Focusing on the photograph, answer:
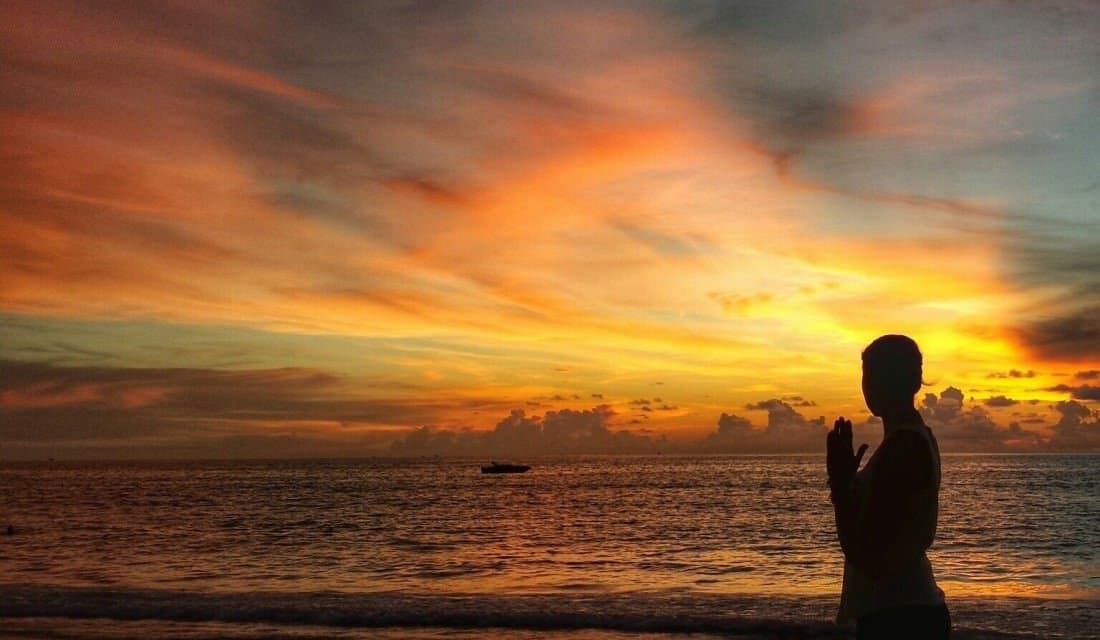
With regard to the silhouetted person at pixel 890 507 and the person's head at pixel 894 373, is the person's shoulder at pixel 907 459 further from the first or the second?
the person's head at pixel 894 373

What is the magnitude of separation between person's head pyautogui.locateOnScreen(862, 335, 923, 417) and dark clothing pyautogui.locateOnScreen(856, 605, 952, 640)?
606mm

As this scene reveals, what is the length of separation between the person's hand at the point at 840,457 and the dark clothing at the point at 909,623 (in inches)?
18.8

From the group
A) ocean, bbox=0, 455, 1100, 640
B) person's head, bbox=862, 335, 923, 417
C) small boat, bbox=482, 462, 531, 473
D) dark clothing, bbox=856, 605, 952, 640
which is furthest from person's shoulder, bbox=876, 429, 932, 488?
small boat, bbox=482, 462, 531, 473

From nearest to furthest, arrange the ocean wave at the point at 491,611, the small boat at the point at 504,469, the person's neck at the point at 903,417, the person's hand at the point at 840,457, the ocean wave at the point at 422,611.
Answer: the person's hand at the point at 840,457, the person's neck at the point at 903,417, the ocean wave at the point at 491,611, the ocean wave at the point at 422,611, the small boat at the point at 504,469

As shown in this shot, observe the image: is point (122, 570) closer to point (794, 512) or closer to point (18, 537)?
point (18, 537)

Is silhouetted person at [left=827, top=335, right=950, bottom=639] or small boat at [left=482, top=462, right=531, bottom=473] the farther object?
small boat at [left=482, top=462, right=531, bottom=473]

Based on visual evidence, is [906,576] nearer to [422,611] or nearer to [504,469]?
[422,611]

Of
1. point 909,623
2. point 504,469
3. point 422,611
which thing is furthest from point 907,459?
point 504,469

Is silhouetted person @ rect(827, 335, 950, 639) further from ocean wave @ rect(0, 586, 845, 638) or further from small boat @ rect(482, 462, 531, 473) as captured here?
small boat @ rect(482, 462, 531, 473)

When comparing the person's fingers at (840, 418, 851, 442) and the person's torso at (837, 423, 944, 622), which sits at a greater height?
the person's fingers at (840, 418, 851, 442)

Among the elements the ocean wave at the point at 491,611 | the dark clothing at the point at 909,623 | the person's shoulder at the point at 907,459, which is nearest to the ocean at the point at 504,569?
the ocean wave at the point at 491,611

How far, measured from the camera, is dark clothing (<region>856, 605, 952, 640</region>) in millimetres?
3143

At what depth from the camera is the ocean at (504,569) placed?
1894 centimetres

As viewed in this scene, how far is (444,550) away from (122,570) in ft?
37.5
